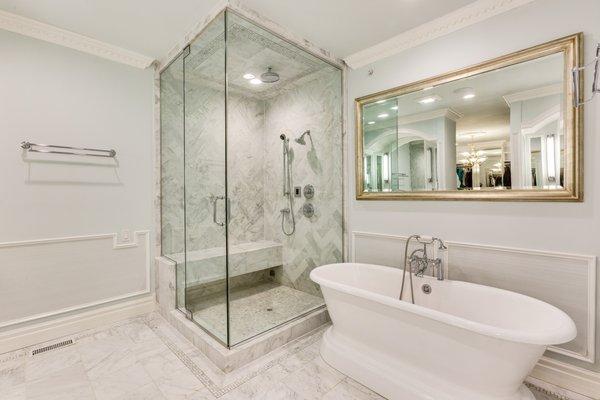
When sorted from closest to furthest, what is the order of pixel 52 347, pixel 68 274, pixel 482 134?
1. pixel 482 134
2. pixel 52 347
3. pixel 68 274

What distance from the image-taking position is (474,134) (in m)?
2.12

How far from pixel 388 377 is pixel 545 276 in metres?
1.19

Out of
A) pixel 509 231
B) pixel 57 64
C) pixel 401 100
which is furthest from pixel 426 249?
pixel 57 64

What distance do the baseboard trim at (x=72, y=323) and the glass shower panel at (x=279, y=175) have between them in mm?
916

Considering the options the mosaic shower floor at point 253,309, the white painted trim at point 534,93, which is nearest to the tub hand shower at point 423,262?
the mosaic shower floor at point 253,309

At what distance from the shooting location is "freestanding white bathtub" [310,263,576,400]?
1.36 m

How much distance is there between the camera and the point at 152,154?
113 inches

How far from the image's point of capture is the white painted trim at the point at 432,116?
2.22m

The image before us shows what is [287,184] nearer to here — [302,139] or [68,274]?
[302,139]

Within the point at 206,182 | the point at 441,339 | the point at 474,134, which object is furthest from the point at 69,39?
the point at 441,339

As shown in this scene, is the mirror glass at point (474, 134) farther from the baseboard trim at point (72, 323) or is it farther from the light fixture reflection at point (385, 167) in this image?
the baseboard trim at point (72, 323)

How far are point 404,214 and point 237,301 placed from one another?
6.12ft

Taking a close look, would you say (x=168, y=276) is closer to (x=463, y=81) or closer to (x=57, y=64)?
(x=57, y=64)

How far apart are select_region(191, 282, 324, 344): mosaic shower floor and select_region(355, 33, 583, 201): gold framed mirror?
49.6 inches
